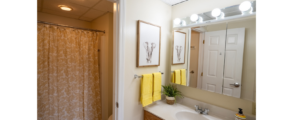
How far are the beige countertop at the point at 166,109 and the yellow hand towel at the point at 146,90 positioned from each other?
0.12m

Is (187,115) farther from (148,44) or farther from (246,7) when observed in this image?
(246,7)

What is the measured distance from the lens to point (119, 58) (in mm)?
1130

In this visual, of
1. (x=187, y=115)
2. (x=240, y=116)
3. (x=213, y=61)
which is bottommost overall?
(x=187, y=115)

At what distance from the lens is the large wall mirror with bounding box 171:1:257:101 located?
1052mm

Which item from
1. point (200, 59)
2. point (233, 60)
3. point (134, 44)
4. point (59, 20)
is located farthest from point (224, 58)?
point (59, 20)

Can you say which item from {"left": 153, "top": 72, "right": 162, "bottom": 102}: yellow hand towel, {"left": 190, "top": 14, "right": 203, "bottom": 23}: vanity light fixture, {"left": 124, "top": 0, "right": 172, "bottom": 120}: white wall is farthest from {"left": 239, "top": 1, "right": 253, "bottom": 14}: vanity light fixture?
{"left": 153, "top": 72, "right": 162, "bottom": 102}: yellow hand towel

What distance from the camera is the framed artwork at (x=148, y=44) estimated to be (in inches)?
50.0

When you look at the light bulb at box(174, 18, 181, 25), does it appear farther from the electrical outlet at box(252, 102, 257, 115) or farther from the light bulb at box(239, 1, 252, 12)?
the electrical outlet at box(252, 102, 257, 115)

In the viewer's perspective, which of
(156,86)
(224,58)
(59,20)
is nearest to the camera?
(224,58)

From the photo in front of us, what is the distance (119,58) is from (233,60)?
1.13m
